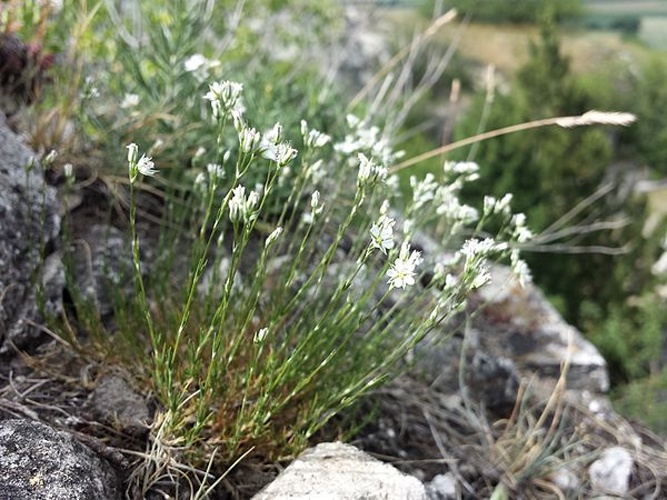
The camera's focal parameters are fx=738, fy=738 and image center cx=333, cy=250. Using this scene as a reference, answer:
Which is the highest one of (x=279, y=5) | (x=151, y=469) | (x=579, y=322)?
(x=279, y=5)

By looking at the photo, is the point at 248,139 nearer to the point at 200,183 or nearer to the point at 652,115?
the point at 200,183

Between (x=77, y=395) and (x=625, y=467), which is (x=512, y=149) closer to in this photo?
(x=625, y=467)

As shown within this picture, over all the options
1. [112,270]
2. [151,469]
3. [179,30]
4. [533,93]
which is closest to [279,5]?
[179,30]

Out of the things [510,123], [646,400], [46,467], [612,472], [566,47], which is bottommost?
[566,47]

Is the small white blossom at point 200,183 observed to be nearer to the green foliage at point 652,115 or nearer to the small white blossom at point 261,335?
the small white blossom at point 261,335

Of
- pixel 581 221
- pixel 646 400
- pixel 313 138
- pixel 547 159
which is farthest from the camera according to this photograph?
pixel 547 159

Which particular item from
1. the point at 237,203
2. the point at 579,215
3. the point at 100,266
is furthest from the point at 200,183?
the point at 579,215

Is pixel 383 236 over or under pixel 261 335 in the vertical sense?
over
